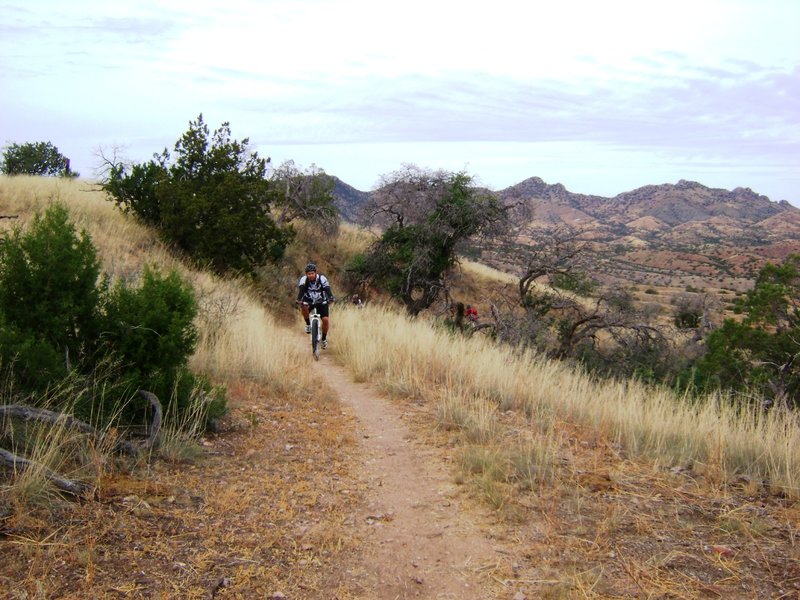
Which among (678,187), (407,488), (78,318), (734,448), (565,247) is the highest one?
(678,187)

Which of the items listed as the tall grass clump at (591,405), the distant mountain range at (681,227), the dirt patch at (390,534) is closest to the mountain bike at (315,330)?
the tall grass clump at (591,405)

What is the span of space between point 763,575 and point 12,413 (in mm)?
4706

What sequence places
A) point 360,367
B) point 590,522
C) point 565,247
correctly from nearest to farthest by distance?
1. point 590,522
2. point 360,367
3. point 565,247

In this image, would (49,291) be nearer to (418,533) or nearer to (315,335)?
(418,533)

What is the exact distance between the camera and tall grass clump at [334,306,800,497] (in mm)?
5219

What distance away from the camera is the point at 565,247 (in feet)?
50.5

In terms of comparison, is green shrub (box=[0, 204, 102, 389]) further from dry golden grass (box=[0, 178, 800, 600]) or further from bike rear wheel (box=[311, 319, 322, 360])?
bike rear wheel (box=[311, 319, 322, 360])

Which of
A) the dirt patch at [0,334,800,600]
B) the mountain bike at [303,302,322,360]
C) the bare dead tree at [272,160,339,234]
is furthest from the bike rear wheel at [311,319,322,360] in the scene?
the bare dead tree at [272,160,339,234]

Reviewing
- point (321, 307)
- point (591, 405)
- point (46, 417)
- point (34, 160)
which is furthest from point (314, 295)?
point (34, 160)

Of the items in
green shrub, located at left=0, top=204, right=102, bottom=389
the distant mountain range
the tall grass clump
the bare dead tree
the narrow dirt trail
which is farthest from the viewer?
the distant mountain range

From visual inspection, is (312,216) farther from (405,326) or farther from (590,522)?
(590,522)

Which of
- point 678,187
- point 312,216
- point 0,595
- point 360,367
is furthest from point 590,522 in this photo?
point 678,187

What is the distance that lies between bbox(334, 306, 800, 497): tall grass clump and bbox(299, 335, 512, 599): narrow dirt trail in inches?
38.3

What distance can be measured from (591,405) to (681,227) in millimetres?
140198
